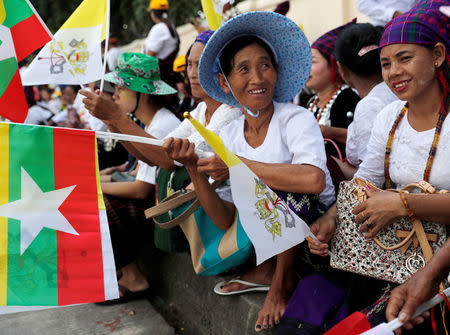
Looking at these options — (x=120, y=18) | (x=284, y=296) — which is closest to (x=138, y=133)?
(x=284, y=296)

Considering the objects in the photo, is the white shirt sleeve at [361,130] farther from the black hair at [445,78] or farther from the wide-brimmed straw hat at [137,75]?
the wide-brimmed straw hat at [137,75]

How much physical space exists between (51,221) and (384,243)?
127cm

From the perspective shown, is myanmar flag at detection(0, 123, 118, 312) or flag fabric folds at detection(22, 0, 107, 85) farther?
flag fabric folds at detection(22, 0, 107, 85)

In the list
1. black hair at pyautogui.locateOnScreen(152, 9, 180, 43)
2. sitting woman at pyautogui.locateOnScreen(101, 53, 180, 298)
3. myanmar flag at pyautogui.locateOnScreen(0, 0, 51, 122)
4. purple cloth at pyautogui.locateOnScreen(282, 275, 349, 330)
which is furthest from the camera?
black hair at pyautogui.locateOnScreen(152, 9, 180, 43)

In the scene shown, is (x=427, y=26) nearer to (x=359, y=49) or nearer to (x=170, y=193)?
(x=359, y=49)

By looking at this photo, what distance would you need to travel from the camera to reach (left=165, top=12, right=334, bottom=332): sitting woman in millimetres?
2254

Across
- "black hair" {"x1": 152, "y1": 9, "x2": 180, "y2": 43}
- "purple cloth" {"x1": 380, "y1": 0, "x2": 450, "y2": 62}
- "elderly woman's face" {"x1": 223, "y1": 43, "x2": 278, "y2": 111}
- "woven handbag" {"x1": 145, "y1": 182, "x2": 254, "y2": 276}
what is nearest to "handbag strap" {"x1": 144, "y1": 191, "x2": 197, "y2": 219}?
"woven handbag" {"x1": 145, "y1": 182, "x2": 254, "y2": 276}

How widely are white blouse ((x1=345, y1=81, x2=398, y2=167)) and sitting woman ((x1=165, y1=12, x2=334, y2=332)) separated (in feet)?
1.37

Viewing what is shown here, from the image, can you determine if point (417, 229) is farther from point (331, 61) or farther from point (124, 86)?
point (124, 86)

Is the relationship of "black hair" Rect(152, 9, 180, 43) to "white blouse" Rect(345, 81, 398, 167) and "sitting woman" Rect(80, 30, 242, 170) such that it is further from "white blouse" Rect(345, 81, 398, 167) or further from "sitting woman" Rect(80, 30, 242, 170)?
"white blouse" Rect(345, 81, 398, 167)

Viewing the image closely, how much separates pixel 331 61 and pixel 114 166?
2292 millimetres

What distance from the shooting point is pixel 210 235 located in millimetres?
2674

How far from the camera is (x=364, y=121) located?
2781 millimetres

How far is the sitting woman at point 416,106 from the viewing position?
1909 millimetres
